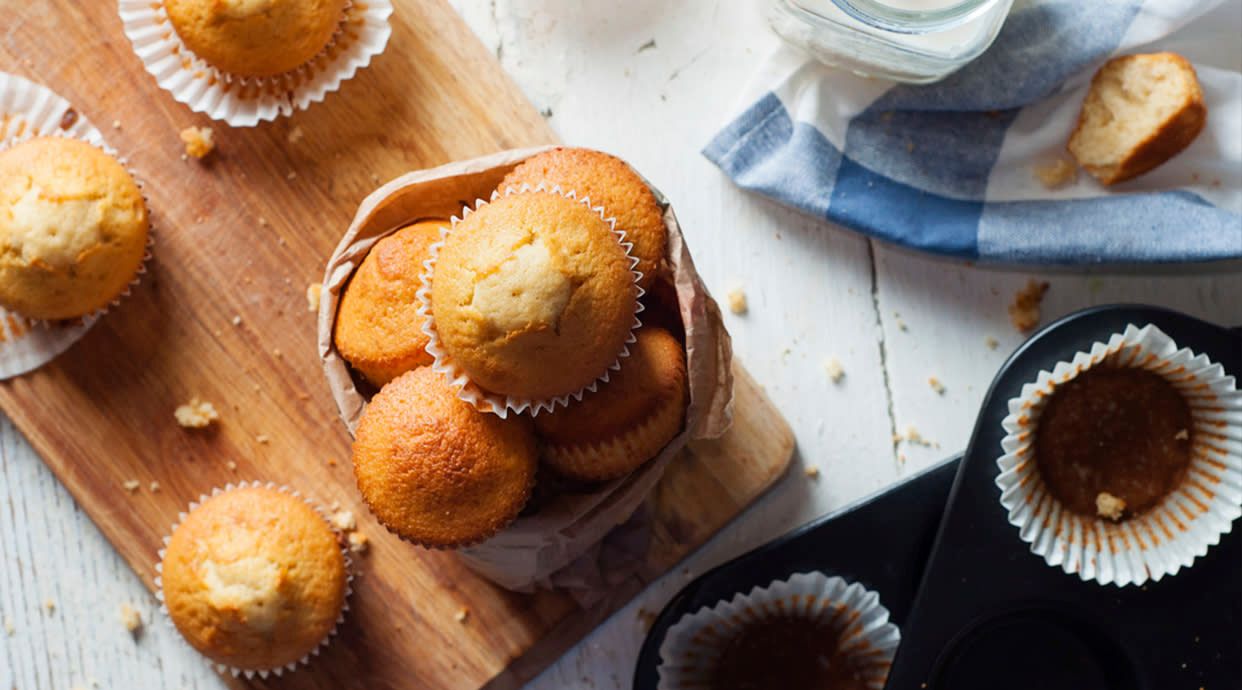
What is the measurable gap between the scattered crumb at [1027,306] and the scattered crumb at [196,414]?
1.41 metres

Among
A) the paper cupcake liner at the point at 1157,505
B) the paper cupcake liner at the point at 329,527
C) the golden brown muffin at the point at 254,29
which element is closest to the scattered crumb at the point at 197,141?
the golden brown muffin at the point at 254,29

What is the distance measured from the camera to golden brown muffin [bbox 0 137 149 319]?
5.81 ft

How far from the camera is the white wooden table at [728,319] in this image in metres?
1.99

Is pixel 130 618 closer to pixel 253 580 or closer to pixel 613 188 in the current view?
pixel 253 580

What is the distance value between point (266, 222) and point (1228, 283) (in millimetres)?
1715

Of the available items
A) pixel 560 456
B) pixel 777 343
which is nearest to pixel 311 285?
pixel 560 456

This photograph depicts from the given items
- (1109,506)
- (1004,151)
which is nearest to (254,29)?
(1004,151)

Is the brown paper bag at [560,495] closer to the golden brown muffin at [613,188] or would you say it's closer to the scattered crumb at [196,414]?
the golden brown muffin at [613,188]

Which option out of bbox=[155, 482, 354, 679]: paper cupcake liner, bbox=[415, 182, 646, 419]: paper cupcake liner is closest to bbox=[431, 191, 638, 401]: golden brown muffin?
bbox=[415, 182, 646, 419]: paper cupcake liner

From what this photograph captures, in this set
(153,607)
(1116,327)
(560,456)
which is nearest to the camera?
(560,456)

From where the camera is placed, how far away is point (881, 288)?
6.77ft

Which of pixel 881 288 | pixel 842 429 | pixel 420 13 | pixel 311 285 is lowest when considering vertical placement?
pixel 842 429

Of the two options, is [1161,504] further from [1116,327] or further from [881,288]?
[881,288]

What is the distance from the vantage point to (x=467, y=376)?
1507 mm
